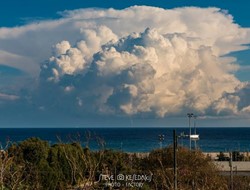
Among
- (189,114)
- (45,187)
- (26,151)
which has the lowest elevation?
(45,187)

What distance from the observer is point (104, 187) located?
1009 inches

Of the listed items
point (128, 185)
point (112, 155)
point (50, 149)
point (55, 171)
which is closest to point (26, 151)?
point (50, 149)

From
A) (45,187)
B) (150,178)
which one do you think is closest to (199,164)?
(150,178)

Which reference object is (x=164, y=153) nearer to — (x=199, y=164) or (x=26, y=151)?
(x=199, y=164)

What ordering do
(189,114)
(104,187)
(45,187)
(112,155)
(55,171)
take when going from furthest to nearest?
(189,114) < (112,155) < (55,171) < (45,187) < (104,187)

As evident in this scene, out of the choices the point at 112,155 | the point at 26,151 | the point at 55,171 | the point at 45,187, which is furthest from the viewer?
the point at 112,155

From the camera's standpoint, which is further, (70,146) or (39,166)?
(70,146)

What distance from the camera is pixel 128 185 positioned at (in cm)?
2609

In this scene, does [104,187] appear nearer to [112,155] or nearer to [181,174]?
[181,174]

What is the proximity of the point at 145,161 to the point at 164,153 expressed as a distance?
172 cm

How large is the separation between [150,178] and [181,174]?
216 centimetres

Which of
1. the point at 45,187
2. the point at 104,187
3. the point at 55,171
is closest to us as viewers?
the point at 104,187

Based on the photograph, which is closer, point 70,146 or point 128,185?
point 128,185

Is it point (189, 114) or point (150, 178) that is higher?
point (189, 114)
